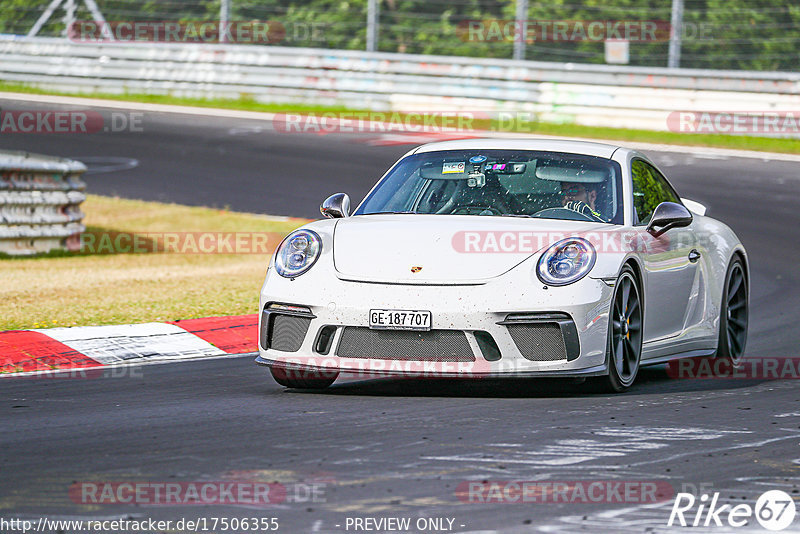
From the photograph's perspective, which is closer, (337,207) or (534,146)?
(337,207)

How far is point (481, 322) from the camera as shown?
654 centimetres

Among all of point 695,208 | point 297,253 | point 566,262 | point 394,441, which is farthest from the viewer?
point 695,208

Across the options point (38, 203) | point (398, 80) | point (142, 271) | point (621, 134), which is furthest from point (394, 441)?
point (398, 80)

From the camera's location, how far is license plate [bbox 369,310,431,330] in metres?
6.55

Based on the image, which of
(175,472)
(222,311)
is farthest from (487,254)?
(222,311)

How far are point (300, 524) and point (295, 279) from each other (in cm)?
275

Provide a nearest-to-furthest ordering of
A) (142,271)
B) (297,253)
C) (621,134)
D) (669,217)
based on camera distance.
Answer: (297,253)
(669,217)
(142,271)
(621,134)

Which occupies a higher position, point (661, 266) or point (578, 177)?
point (578, 177)

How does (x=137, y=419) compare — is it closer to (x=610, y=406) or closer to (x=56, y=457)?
(x=56, y=457)

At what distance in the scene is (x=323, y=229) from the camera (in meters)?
7.29

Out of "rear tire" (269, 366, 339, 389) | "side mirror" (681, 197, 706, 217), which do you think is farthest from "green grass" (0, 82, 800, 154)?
"rear tire" (269, 366, 339, 389)

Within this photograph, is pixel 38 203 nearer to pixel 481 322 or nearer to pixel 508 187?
pixel 508 187

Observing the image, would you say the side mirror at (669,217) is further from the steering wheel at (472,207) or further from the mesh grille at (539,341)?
the mesh grille at (539,341)

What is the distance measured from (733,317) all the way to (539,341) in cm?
265
